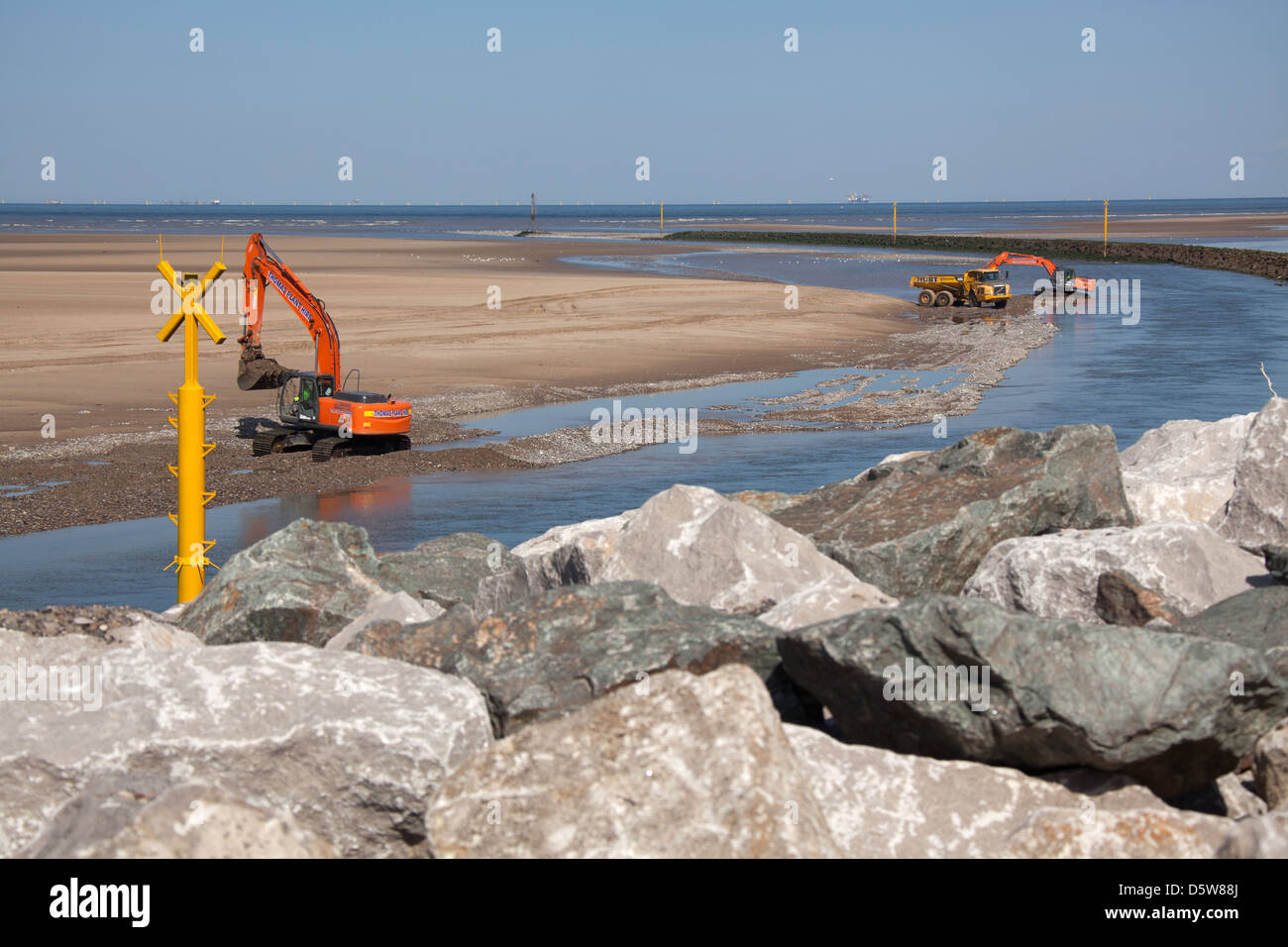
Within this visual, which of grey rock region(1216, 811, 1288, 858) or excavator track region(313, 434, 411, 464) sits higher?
excavator track region(313, 434, 411, 464)

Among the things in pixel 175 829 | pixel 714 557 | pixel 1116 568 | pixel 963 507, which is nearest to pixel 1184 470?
pixel 963 507

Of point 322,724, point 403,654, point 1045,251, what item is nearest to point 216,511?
point 403,654

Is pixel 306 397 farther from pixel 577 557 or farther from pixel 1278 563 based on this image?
pixel 1278 563

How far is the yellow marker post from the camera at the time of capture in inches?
361

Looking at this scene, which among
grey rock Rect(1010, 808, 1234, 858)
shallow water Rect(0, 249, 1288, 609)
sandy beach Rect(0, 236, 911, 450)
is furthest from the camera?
sandy beach Rect(0, 236, 911, 450)

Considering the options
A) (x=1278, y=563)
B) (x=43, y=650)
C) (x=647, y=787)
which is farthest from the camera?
(x=1278, y=563)

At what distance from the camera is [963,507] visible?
317 inches

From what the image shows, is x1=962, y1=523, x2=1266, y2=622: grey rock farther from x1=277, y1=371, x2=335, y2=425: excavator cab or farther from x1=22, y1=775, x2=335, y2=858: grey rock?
x1=277, y1=371, x2=335, y2=425: excavator cab

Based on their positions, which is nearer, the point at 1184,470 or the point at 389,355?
the point at 1184,470

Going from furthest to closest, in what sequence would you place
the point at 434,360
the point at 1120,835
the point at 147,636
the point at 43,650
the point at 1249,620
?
the point at 434,360 < the point at 147,636 < the point at 1249,620 < the point at 43,650 < the point at 1120,835

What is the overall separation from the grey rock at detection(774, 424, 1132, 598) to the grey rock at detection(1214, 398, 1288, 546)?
66 cm

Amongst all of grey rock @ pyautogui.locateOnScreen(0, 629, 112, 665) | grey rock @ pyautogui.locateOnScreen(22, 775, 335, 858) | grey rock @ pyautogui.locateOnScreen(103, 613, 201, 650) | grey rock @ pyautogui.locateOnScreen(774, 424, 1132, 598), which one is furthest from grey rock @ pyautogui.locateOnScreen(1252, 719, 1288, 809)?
grey rock @ pyautogui.locateOnScreen(0, 629, 112, 665)

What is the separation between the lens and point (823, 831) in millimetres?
4480

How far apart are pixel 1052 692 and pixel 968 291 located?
44853 millimetres
